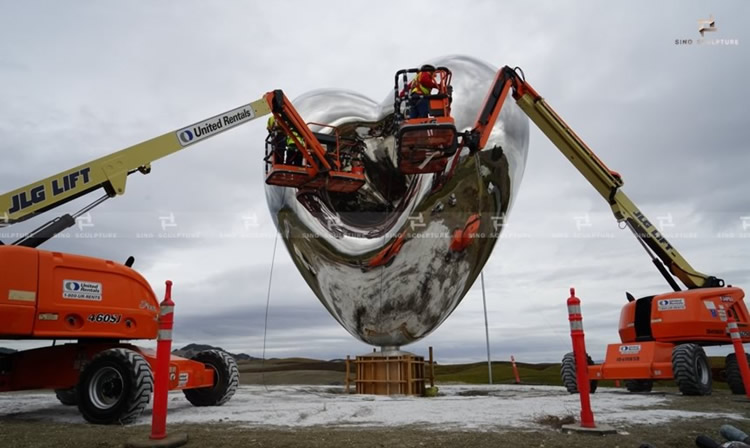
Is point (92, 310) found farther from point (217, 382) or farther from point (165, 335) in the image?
point (165, 335)

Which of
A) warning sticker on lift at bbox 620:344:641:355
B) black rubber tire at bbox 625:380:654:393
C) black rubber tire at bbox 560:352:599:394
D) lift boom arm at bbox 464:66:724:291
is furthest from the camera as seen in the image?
black rubber tire at bbox 625:380:654:393

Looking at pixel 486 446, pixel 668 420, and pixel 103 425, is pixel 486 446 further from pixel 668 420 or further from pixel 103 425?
pixel 103 425

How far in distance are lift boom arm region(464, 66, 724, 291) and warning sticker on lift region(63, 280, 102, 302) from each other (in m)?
8.17

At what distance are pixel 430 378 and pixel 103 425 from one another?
20.8ft

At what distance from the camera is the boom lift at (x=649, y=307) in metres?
9.13

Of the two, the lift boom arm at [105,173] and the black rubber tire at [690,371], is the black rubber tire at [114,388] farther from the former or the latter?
the black rubber tire at [690,371]

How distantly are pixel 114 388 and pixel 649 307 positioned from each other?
32.7ft

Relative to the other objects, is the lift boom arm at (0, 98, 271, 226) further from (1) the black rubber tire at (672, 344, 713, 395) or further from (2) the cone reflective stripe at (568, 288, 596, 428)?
(1) the black rubber tire at (672, 344, 713, 395)

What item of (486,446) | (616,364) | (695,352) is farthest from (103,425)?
(695,352)

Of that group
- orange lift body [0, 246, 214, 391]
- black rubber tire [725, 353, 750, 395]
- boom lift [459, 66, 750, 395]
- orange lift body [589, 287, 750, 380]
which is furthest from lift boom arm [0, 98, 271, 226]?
black rubber tire [725, 353, 750, 395]

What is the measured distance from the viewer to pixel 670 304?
10.3 m

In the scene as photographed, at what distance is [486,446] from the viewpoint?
372 centimetres

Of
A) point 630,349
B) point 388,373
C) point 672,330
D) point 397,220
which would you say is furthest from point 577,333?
point 672,330

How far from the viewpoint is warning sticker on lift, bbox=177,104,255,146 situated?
26.9 feet
